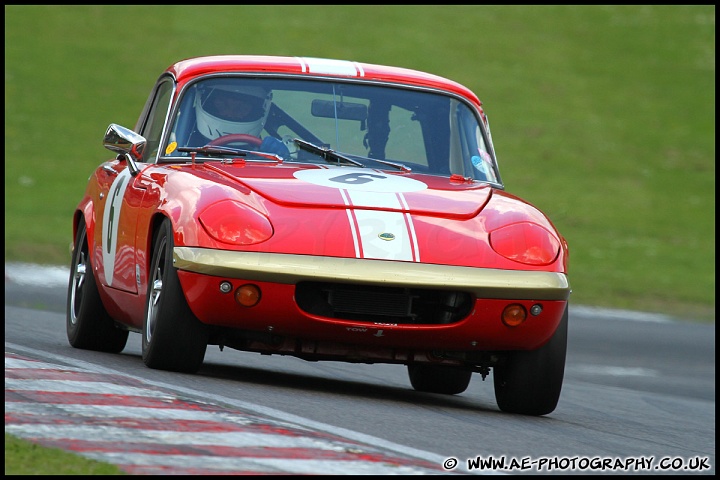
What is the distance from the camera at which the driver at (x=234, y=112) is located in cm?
754

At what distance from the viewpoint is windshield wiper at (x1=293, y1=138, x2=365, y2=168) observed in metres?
7.46

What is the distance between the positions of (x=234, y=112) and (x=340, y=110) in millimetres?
552

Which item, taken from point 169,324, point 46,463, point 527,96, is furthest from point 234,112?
point 527,96

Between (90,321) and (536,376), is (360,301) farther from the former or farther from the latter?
(90,321)

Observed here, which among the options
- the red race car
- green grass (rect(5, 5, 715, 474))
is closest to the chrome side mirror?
the red race car

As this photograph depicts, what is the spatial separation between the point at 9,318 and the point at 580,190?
72.7 ft

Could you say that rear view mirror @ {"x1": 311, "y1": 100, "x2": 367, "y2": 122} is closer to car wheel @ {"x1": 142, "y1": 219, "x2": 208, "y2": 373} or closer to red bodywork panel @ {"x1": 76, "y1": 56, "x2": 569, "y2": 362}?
red bodywork panel @ {"x1": 76, "y1": 56, "x2": 569, "y2": 362}

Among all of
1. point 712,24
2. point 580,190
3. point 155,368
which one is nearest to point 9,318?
point 155,368

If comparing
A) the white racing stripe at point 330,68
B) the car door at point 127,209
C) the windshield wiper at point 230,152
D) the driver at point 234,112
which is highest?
the white racing stripe at point 330,68

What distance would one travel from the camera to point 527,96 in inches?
1532

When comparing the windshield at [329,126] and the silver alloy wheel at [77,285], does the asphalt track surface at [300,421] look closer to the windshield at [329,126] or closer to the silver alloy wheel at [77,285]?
the silver alloy wheel at [77,285]

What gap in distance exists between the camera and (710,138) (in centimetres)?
3703

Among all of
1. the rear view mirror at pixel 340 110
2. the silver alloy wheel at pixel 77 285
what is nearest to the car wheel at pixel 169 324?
the rear view mirror at pixel 340 110

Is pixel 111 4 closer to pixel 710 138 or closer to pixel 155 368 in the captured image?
pixel 710 138
